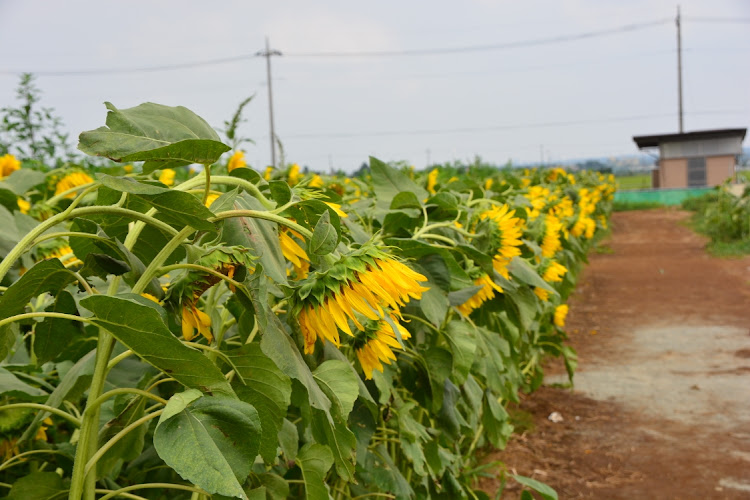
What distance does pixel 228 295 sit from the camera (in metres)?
1.58

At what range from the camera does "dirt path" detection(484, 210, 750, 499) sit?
3891 millimetres

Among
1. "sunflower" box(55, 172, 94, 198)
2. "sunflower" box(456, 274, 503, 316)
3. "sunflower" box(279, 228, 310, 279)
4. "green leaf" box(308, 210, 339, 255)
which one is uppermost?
"sunflower" box(55, 172, 94, 198)

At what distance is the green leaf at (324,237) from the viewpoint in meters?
0.98

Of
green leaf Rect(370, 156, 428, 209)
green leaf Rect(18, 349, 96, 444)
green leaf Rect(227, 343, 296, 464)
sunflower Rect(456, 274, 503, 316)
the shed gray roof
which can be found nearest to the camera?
green leaf Rect(227, 343, 296, 464)

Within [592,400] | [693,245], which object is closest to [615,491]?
[592,400]

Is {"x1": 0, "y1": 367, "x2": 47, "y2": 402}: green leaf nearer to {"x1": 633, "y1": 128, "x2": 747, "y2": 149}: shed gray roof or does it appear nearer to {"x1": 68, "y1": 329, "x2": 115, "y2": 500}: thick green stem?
{"x1": 68, "y1": 329, "x2": 115, "y2": 500}: thick green stem

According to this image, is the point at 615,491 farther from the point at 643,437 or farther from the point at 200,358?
the point at 200,358

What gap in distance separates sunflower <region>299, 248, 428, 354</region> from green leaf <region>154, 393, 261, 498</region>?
189 millimetres

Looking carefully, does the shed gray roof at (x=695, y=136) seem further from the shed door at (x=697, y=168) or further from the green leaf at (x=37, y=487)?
the green leaf at (x=37, y=487)

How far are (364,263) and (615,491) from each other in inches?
122

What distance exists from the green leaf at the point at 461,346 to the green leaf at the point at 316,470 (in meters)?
0.69

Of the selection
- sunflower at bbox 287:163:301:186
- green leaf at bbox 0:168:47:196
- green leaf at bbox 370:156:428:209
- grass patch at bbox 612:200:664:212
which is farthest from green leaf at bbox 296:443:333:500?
grass patch at bbox 612:200:664:212

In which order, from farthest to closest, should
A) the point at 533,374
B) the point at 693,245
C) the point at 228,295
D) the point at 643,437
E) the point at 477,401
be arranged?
the point at 693,245 < the point at 533,374 < the point at 643,437 < the point at 477,401 < the point at 228,295

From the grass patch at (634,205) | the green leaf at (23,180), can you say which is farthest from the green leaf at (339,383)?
the grass patch at (634,205)
